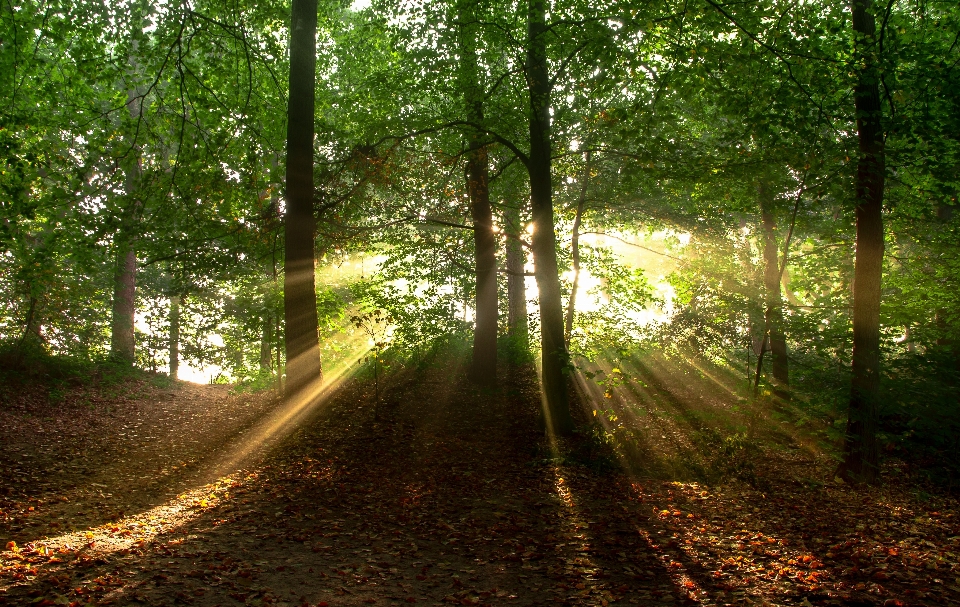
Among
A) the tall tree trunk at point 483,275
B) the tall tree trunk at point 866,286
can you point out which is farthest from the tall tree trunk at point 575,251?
the tall tree trunk at point 866,286

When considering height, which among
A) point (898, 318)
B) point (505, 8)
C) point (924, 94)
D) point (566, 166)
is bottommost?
point (898, 318)

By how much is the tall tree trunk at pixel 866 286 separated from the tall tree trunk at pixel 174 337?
84.7 ft

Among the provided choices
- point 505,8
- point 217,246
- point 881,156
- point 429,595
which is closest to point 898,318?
point 881,156

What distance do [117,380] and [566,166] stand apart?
1352cm

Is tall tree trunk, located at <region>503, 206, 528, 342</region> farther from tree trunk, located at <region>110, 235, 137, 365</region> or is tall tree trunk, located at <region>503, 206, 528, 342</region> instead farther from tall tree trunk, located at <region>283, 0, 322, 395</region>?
tree trunk, located at <region>110, 235, 137, 365</region>

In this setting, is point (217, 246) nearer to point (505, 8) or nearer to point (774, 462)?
point (505, 8)

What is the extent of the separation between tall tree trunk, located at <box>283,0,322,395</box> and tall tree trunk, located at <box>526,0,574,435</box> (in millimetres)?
4078

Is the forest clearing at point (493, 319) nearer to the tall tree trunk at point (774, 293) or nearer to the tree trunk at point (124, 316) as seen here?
the tall tree trunk at point (774, 293)

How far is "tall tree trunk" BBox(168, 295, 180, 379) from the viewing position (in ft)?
86.6

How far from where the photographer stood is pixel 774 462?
10.9 metres

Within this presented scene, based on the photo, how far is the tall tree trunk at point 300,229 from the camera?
34.7 ft

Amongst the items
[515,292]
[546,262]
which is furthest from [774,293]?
[515,292]

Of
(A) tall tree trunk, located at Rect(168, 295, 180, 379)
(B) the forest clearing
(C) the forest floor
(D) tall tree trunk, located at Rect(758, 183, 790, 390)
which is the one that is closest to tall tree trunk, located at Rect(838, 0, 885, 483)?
(B) the forest clearing

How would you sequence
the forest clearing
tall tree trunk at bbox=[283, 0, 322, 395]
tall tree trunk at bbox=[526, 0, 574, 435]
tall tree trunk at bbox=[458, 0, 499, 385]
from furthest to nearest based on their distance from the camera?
1. tall tree trunk at bbox=[458, 0, 499, 385]
2. tall tree trunk at bbox=[526, 0, 574, 435]
3. tall tree trunk at bbox=[283, 0, 322, 395]
4. the forest clearing
